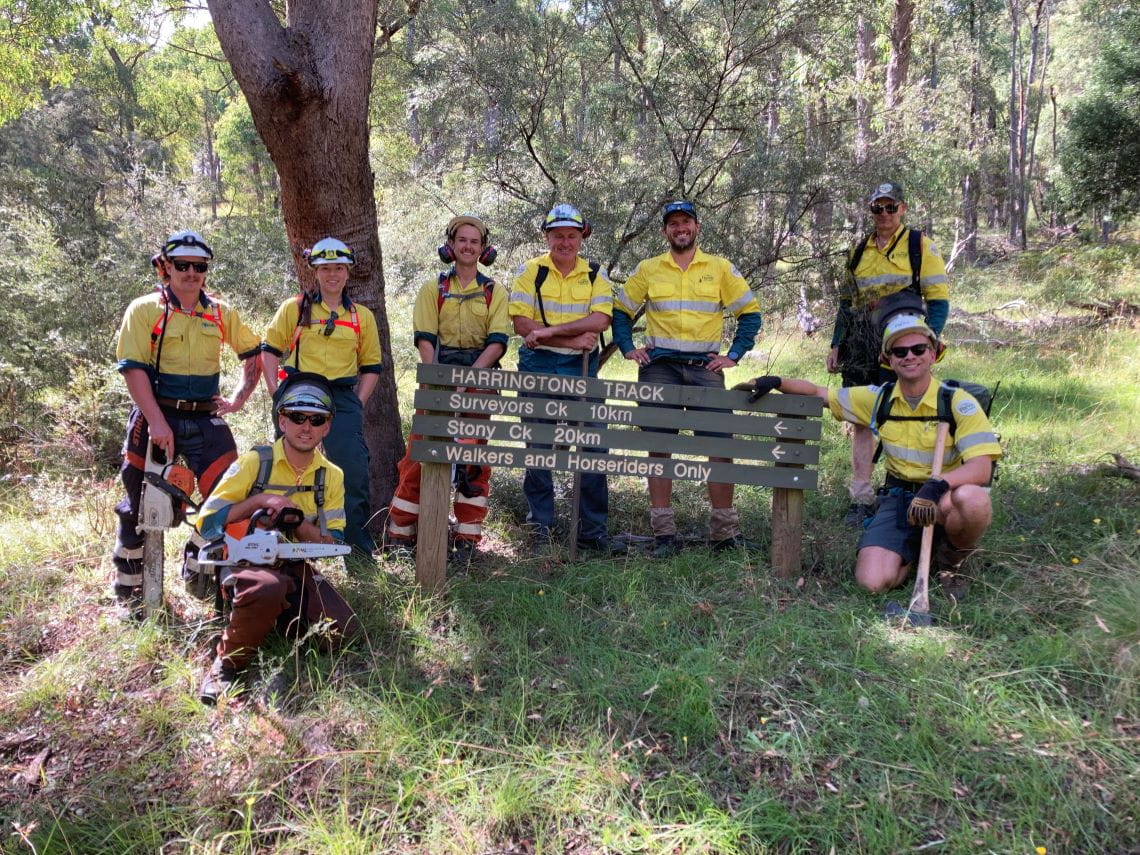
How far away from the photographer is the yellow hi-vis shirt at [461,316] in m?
4.65

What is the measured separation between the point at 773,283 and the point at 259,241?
11734 millimetres

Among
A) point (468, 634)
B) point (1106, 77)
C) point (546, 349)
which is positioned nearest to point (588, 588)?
point (468, 634)

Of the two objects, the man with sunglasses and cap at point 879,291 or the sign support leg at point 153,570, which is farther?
the man with sunglasses and cap at point 879,291

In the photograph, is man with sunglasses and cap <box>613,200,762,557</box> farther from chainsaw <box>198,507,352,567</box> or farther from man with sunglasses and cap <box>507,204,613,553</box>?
chainsaw <box>198,507,352,567</box>

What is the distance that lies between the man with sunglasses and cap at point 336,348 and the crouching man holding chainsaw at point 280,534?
1.65 ft

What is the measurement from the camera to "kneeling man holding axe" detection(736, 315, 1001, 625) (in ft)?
12.5

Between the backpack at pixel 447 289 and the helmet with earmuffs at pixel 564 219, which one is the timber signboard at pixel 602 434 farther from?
the helmet with earmuffs at pixel 564 219

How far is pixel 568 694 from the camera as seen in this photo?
122 inches

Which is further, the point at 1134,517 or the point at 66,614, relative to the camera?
the point at 1134,517

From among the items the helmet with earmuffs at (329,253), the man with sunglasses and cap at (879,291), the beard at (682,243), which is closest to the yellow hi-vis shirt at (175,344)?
the helmet with earmuffs at (329,253)

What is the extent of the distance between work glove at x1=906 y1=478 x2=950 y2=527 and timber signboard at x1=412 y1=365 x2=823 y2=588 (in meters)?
0.54

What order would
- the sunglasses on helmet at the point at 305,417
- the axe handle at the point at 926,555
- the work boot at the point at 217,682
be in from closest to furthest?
the work boot at the point at 217,682 → the sunglasses on helmet at the point at 305,417 → the axe handle at the point at 926,555

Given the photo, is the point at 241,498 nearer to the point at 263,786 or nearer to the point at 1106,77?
the point at 263,786

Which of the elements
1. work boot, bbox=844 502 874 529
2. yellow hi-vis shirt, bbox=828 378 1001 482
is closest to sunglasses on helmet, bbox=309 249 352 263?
yellow hi-vis shirt, bbox=828 378 1001 482
